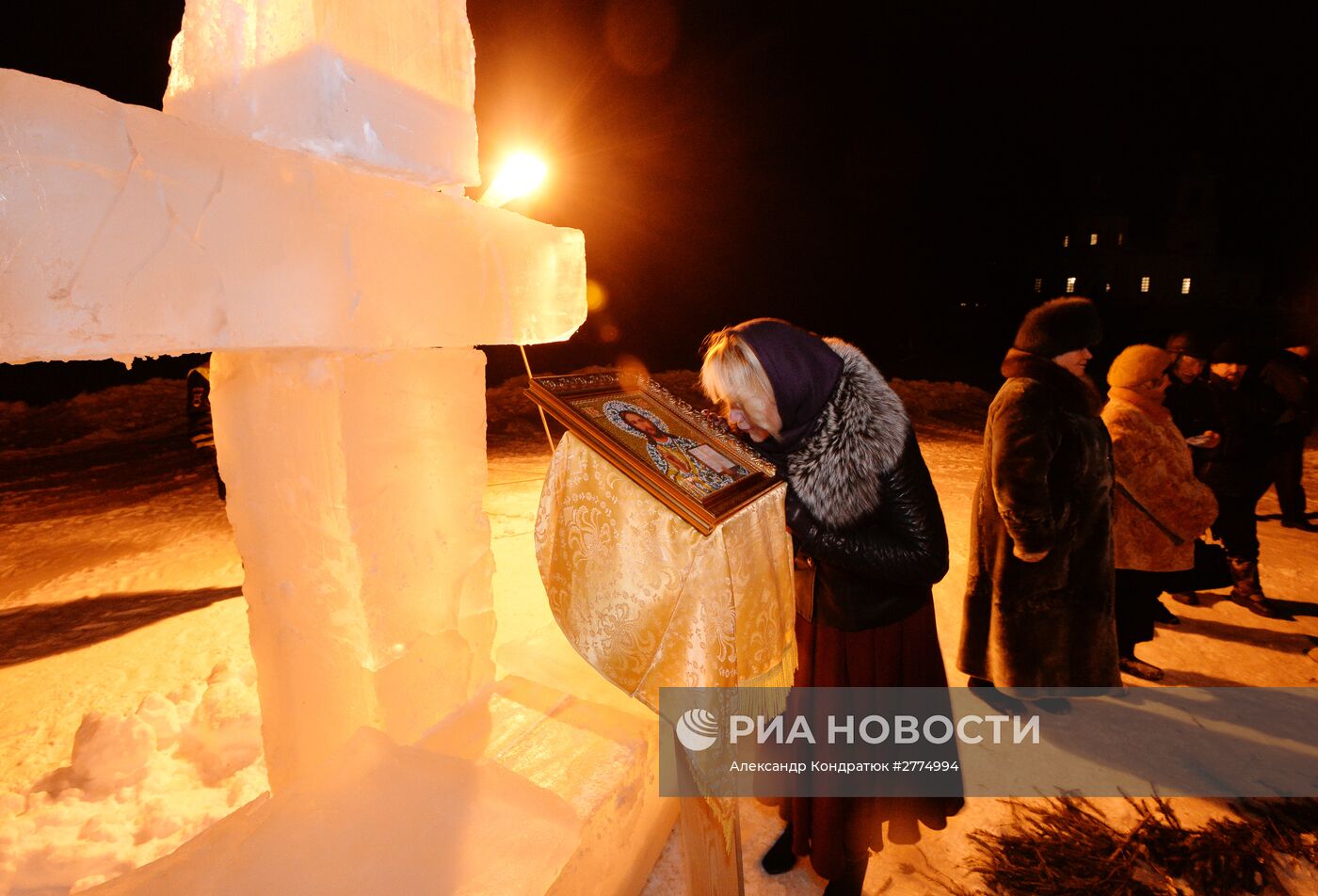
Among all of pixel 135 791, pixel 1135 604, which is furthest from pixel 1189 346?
pixel 135 791

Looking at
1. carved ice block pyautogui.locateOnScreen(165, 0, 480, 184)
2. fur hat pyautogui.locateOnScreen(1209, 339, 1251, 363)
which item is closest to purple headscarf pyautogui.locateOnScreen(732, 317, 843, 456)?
carved ice block pyautogui.locateOnScreen(165, 0, 480, 184)

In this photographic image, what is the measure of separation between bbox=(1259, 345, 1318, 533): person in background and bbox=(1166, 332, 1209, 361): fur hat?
0.72m

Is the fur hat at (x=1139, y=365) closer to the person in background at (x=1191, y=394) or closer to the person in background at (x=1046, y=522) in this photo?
the person in background at (x=1046, y=522)

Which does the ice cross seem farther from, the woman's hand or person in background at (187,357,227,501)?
person in background at (187,357,227,501)

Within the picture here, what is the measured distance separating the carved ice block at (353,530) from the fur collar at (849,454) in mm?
1004

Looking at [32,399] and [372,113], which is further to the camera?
[32,399]

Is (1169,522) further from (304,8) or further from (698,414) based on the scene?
(304,8)

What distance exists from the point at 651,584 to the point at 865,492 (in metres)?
0.76

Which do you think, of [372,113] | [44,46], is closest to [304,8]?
[372,113]

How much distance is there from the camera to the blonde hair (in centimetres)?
178

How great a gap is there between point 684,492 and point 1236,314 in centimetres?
4561

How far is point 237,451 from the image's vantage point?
150 cm

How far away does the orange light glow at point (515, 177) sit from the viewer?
69.6 inches

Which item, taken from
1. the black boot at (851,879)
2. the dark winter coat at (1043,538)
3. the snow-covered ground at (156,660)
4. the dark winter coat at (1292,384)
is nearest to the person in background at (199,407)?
the snow-covered ground at (156,660)
